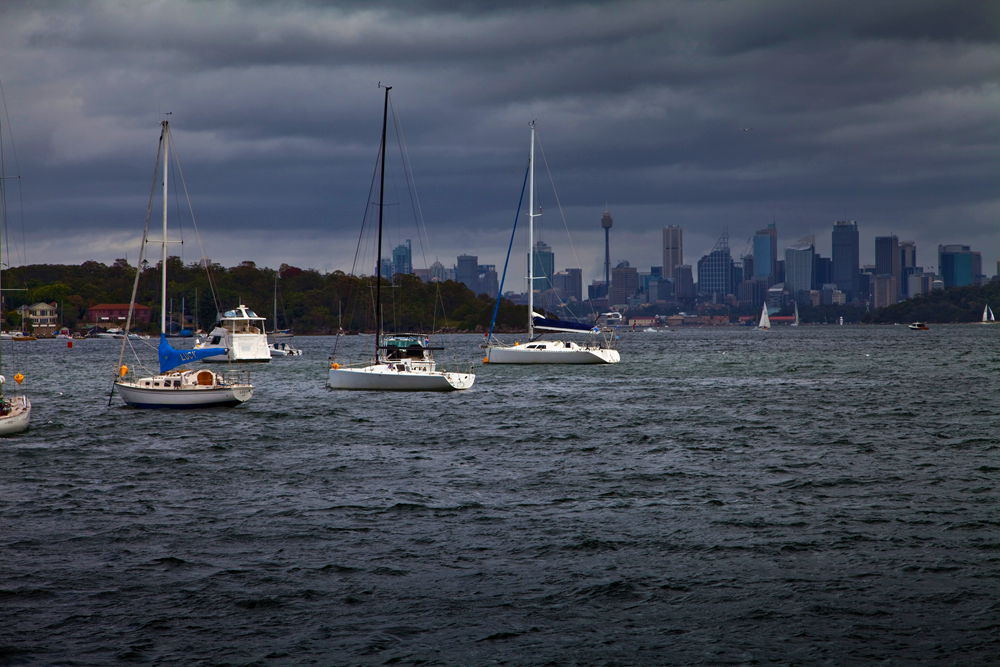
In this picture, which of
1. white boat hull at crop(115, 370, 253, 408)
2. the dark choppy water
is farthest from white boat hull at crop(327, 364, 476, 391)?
the dark choppy water

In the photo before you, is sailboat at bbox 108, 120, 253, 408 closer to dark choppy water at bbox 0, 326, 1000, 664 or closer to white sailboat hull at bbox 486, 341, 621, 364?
dark choppy water at bbox 0, 326, 1000, 664

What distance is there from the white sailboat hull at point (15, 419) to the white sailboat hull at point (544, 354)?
2239 inches

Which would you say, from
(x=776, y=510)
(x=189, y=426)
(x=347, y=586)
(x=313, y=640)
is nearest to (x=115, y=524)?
(x=347, y=586)

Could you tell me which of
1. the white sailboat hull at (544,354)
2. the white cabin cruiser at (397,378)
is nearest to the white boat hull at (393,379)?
the white cabin cruiser at (397,378)

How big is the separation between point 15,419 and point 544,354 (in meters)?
61.5

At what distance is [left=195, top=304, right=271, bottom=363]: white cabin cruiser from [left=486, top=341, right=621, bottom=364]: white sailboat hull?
3233 centimetres

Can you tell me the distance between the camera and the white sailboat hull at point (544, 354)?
99.4 m

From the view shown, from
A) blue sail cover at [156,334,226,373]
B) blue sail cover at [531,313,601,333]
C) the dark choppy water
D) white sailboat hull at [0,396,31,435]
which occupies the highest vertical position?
blue sail cover at [531,313,601,333]

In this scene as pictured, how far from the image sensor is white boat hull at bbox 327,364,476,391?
6488 cm

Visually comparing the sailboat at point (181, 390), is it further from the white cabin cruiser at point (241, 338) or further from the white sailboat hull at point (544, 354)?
the white cabin cruiser at point (241, 338)

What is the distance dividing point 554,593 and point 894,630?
5.78 m

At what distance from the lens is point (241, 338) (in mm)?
121188

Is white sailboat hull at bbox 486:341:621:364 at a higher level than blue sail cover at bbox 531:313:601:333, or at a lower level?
lower

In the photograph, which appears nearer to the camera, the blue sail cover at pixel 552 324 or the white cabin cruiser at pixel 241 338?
the blue sail cover at pixel 552 324
